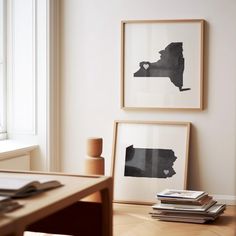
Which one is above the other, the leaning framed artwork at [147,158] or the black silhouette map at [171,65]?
the black silhouette map at [171,65]

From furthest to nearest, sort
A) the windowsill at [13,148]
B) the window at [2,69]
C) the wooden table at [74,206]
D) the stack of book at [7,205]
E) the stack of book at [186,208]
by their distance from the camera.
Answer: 1. the window at [2,69]
2. the windowsill at [13,148]
3. the stack of book at [186,208]
4. the wooden table at [74,206]
5. the stack of book at [7,205]

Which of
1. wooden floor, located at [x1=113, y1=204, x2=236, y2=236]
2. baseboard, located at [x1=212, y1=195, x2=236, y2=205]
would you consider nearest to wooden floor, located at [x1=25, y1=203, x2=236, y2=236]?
wooden floor, located at [x1=113, y1=204, x2=236, y2=236]

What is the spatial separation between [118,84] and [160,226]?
1.41 meters

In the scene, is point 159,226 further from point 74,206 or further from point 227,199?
point 74,206

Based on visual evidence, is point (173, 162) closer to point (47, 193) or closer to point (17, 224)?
point (47, 193)

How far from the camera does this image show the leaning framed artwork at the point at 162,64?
4.50m

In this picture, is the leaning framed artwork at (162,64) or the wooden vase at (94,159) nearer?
the wooden vase at (94,159)

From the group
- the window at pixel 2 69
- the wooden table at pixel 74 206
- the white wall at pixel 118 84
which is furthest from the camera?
the window at pixel 2 69

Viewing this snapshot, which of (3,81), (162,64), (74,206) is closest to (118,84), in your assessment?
(162,64)

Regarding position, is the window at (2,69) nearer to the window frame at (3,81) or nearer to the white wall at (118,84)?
the window frame at (3,81)

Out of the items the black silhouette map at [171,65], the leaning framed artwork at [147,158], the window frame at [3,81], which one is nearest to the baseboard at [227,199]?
the leaning framed artwork at [147,158]

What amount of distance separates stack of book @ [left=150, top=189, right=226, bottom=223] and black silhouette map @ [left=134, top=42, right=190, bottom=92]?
976 millimetres

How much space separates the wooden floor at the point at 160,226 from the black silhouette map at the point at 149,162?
0.37 metres

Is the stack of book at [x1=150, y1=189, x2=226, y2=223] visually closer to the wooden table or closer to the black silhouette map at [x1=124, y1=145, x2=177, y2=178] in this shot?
the black silhouette map at [x1=124, y1=145, x2=177, y2=178]
